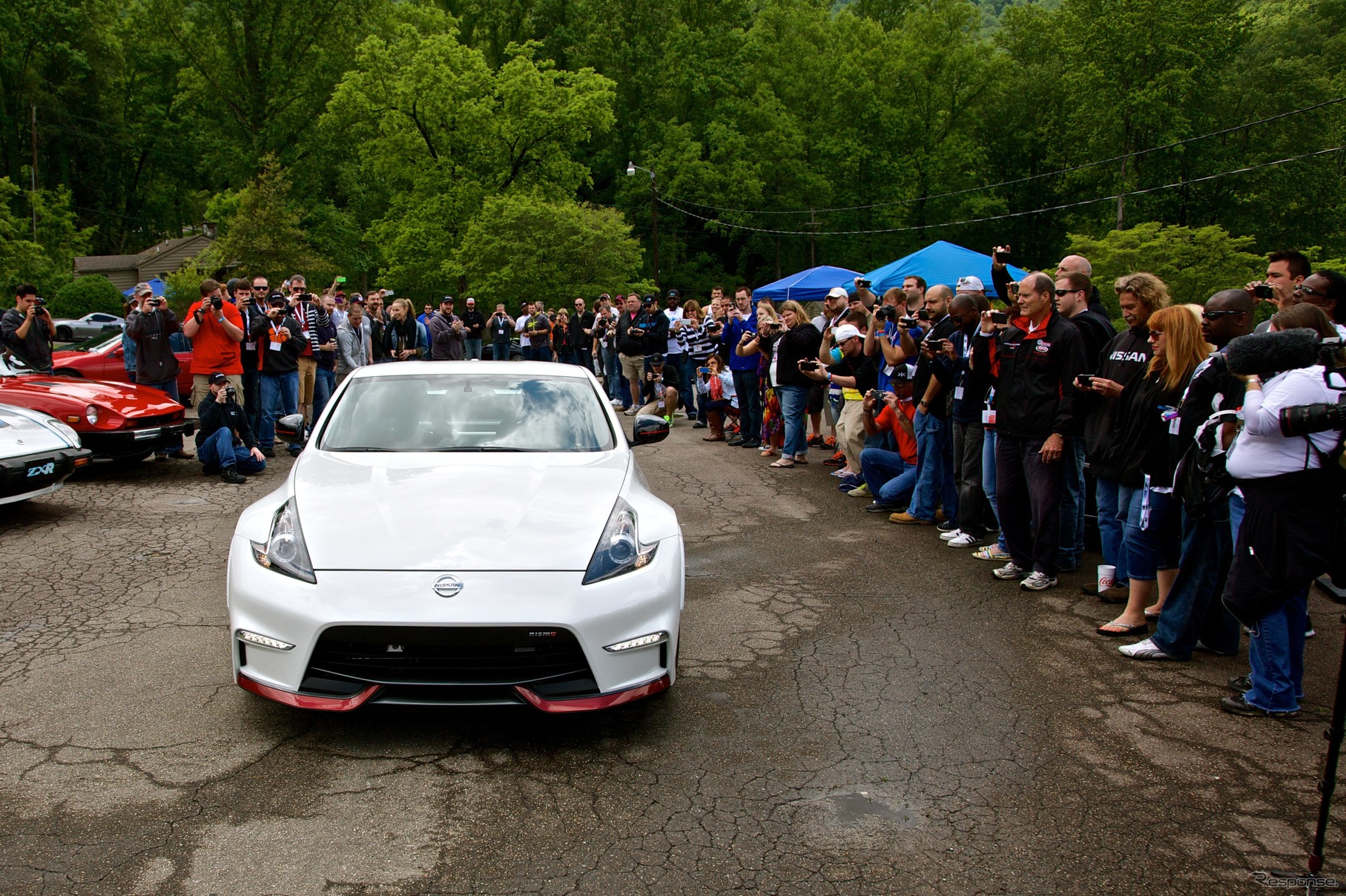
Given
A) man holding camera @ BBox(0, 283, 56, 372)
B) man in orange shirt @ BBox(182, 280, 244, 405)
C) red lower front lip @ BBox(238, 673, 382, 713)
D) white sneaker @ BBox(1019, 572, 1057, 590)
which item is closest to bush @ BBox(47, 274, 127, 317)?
man holding camera @ BBox(0, 283, 56, 372)

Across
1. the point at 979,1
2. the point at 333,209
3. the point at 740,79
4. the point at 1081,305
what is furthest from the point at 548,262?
the point at 979,1

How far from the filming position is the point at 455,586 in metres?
3.96

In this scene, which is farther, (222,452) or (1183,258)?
(1183,258)

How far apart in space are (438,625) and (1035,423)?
13.8 feet

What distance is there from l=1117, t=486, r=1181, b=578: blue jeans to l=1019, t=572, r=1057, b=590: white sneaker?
1.04 meters

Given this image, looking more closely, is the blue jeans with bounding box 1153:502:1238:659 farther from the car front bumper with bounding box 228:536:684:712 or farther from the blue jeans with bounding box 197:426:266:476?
the blue jeans with bounding box 197:426:266:476

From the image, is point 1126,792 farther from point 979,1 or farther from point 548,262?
point 979,1

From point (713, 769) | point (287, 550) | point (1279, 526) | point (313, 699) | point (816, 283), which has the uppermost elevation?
point (816, 283)

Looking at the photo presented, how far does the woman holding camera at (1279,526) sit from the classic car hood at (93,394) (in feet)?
32.7

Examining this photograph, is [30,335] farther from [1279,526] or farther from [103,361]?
[1279,526]

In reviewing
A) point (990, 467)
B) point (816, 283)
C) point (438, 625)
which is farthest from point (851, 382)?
point (816, 283)

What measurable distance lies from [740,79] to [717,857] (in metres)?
55.9

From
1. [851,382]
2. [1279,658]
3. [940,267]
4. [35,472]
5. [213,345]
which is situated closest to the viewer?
[1279,658]

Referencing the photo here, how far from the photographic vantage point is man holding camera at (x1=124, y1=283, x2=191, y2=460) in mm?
11758
